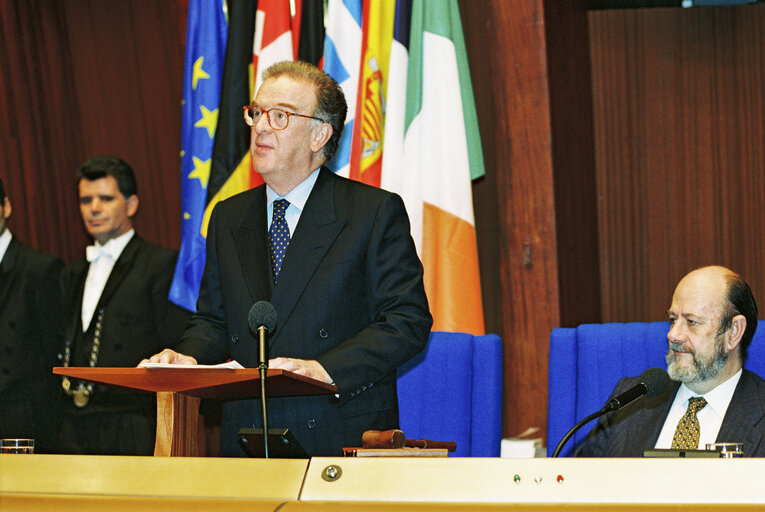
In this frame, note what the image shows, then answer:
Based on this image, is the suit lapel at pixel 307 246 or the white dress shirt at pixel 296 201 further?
the white dress shirt at pixel 296 201

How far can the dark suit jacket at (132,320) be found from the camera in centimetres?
413

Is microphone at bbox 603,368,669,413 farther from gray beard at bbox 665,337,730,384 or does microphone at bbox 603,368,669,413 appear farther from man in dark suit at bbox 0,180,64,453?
man in dark suit at bbox 0,180,64,453

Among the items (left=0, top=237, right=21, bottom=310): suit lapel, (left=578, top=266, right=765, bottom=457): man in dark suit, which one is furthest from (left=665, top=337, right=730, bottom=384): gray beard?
(left=0, top=237, right=21, bottom=310): suit lapel

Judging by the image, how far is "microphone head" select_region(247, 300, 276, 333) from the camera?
214 cm

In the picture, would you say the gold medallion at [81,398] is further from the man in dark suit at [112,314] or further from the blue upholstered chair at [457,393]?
the blue upholstered chair at [457,393]

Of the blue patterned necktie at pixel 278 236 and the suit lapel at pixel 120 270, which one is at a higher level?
the blue patterned necktie at pixel 278 236

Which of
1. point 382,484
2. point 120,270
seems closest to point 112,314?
point 120,270

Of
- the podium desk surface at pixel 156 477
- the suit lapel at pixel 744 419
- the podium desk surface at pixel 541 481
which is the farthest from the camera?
the suit lapel at pixel 744 419

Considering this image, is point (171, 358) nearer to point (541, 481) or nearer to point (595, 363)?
point (541, 481)

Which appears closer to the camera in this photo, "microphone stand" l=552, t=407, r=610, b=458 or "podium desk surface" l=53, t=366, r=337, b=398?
"podium desk surface" l=53, t=366, r=337, b=398

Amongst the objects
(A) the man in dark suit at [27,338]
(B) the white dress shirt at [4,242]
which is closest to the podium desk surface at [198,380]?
(A) the man in dark suit at [27,338]

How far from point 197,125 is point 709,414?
253 cm

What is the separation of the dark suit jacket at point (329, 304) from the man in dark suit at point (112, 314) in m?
1.43

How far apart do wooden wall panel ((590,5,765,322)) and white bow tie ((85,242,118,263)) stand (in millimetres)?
2171
